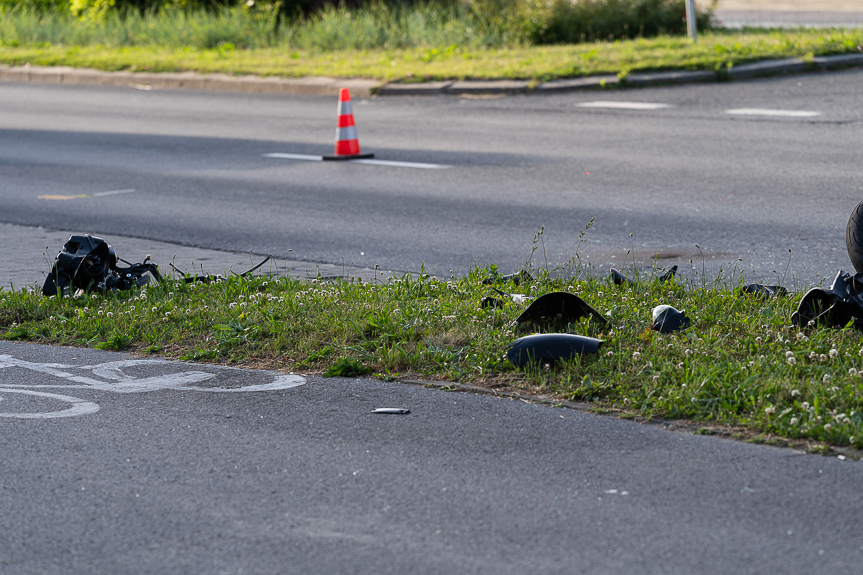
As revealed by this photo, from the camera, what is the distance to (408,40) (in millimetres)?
21641

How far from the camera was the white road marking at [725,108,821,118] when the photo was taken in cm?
1319

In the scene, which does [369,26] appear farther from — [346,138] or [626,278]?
[626,278]

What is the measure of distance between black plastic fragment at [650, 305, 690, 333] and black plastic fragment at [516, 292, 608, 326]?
24 cm

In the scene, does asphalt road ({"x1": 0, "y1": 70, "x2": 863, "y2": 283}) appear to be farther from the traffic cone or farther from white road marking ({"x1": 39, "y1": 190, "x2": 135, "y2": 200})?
the traffic cone

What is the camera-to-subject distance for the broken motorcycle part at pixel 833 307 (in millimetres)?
5398

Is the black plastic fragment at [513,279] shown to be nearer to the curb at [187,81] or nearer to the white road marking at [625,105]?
the white road marking at [625,105]

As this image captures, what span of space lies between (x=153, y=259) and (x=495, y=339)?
3.43m

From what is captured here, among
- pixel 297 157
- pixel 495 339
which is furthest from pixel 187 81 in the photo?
pixel 495 339

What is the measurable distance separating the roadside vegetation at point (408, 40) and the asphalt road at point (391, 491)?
1220cm

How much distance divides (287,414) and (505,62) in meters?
13.7

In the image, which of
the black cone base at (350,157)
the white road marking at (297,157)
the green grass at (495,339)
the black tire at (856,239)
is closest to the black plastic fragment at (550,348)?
the green grass at (495,339)

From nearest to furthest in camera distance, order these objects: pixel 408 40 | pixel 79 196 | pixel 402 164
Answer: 1. pixel 79 196
2. pixel 402 164
3. pixel 408 40

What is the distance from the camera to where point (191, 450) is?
4488mm

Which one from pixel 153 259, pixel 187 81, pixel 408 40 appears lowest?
pixel 153 259
